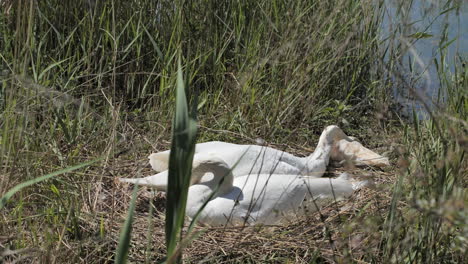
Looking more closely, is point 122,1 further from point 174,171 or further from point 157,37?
point 174,171

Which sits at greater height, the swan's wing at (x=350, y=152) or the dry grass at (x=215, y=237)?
the swan's wing at (x=350, y=152)

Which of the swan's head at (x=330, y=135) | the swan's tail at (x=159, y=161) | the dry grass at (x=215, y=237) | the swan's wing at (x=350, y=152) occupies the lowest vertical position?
the dry grass at (x=215, y=237)

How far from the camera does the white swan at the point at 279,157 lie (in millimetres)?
3447

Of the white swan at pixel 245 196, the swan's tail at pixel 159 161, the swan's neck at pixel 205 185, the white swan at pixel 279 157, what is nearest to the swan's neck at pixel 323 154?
the white swan at pixel 279 157

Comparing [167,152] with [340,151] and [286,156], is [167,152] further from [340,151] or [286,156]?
[340,151]

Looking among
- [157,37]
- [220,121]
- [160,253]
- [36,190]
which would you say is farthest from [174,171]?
[157,37]

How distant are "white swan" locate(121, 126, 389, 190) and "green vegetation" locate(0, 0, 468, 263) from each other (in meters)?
0.10

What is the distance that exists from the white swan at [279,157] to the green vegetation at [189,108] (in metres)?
0.10

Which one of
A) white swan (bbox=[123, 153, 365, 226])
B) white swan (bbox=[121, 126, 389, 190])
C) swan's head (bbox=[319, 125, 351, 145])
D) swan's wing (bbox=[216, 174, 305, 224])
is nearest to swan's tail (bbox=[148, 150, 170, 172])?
white swan (bbox=[121, 126, 389, 190])

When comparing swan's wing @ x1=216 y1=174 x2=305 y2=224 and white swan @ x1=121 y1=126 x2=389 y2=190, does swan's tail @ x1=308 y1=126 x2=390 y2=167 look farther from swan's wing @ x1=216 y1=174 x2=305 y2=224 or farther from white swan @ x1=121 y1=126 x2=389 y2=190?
swan's wing @ x1=216 y1=174 x2=305 y2=224

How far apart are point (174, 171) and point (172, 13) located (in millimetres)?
3253

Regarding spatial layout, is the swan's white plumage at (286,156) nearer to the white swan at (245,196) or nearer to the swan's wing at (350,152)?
the swan's wing at (350,152)

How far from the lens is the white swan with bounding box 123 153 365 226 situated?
10.1ft

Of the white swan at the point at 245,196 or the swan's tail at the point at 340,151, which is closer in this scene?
the white swan at the point at 245,196
